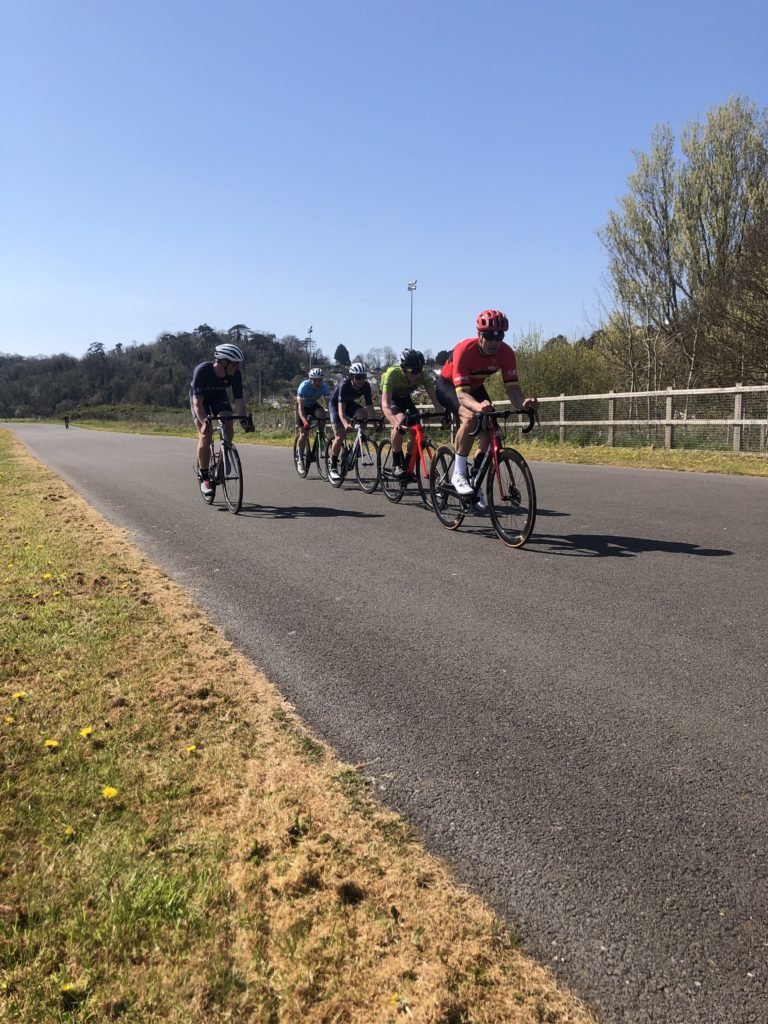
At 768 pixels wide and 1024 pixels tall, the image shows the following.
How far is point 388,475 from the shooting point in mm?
10500

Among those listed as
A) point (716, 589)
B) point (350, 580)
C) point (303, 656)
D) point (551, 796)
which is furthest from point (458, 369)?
point (551, 796)

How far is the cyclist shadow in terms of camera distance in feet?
28.9

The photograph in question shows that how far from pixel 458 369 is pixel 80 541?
4.25m

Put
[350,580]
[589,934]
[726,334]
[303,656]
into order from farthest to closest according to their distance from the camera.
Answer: [726,334] < [350,580] < [303,656] < [589,934]

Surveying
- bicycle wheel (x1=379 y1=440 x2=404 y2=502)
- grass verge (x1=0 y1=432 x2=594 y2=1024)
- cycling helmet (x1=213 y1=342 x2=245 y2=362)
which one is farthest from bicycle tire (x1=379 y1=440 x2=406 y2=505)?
grass verge (x1=0 y1=432 x2=594 y2=1024)

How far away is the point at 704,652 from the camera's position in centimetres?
369

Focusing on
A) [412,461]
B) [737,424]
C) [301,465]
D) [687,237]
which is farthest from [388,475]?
[687,237]

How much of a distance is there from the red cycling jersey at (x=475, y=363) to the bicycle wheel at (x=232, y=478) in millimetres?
3414

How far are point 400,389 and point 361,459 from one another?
189cm

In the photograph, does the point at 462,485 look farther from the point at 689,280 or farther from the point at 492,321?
the point at 689,280

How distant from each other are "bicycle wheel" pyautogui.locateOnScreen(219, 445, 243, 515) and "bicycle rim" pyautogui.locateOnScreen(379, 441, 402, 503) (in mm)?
2159

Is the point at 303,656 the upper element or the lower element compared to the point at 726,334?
lower

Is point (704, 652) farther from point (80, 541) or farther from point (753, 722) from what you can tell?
point (80, 541)

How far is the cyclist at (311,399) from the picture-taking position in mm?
13219
